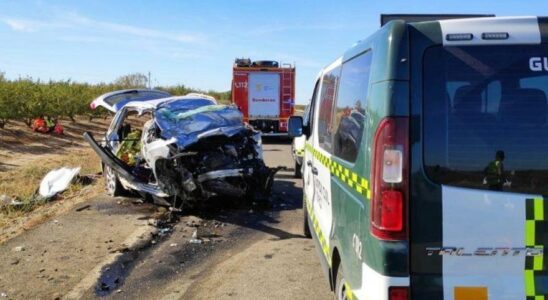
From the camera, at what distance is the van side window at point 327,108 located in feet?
14.5

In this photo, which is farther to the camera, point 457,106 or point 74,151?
point 74,151

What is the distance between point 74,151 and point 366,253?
66.6 feet

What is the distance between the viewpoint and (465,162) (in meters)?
2.68

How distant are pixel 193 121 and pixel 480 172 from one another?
653 cm

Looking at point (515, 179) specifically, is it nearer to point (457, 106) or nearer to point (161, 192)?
point (457, 106)

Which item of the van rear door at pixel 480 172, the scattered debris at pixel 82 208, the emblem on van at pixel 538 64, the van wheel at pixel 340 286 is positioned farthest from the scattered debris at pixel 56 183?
the emblem on van at pixel 538 64

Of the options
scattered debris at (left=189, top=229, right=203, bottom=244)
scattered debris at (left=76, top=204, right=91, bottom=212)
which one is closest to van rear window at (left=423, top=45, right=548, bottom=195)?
scattered debris at (left=189, top=229, right=203, bottom=244)

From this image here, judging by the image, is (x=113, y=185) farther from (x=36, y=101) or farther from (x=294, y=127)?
(x=36, y=101)

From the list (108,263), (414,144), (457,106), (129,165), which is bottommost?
(108,263)

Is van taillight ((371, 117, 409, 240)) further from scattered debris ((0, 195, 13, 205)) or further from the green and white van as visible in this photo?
scattered debris ((0, 195, 13, 205))

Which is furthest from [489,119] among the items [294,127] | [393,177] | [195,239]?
[195,239]

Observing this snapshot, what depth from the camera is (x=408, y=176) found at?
2.69 meters

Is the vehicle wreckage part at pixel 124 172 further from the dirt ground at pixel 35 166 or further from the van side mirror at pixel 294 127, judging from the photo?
the van side mirror at pixel 294 127

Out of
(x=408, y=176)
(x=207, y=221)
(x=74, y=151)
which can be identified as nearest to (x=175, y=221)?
(x=207, y=221)
